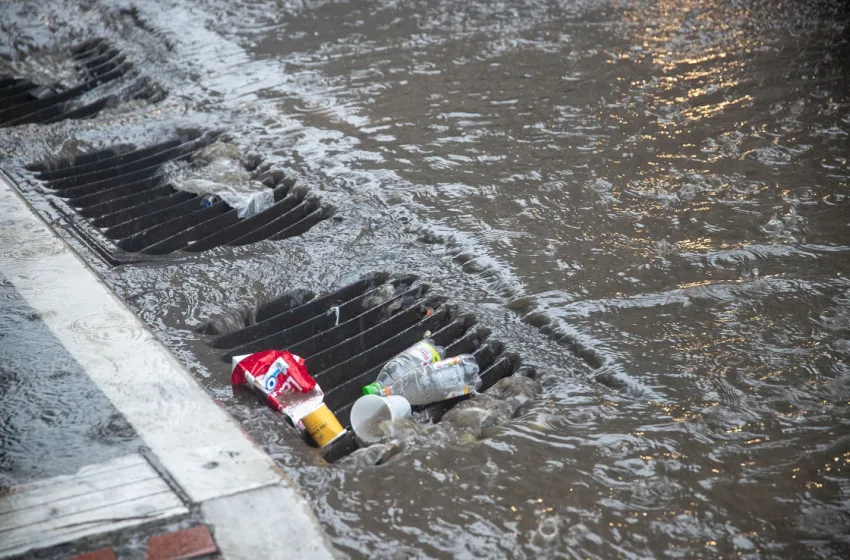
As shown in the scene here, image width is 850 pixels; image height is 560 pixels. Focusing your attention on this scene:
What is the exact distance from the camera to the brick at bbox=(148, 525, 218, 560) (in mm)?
2289

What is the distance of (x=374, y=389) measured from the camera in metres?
3.13

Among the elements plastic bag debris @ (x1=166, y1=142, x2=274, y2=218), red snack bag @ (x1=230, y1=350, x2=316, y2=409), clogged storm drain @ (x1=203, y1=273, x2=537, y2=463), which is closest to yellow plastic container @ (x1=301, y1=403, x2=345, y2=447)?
clogged storm drain @ (x1=203, y1=273, x2=537, y2=463)

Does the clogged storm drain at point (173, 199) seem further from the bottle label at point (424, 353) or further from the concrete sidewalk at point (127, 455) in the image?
the bottle label at point (424, 353)

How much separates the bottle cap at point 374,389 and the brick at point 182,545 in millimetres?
890

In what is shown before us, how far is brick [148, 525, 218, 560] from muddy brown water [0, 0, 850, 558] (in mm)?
330

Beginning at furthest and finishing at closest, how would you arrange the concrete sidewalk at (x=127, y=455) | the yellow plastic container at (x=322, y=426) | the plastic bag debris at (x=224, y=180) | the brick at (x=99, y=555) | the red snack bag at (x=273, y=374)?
the plastic bag debris at (x=224, y=180) → the red snack bag at (x=273, y=374) → the yellow plastic container at (x=322, y=426) → the concrete sidewalk at (x=127, y=455) → the brick at (x=99, y=555)

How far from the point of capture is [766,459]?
2.66 metres

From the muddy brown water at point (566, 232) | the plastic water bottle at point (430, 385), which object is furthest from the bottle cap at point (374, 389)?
the muddy brown water at point (566, 232)

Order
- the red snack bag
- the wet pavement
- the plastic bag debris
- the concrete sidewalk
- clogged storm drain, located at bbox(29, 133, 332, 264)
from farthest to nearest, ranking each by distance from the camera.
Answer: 1. the plastic bag debris
2. clogged storm drain, located at bbox(29, 133, 332, 264)
3. the red snack bag
4. the wet pavement
5. the concrete sidewalk

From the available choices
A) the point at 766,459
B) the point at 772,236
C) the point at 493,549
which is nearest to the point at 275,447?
the point at 493,549

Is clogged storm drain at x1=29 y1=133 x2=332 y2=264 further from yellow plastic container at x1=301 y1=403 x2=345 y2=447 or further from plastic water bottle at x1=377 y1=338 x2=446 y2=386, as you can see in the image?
yellow plastic container at x1=301 y1=403 x2=345 y2=447

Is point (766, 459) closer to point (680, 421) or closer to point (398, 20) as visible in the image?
point (680, 421)

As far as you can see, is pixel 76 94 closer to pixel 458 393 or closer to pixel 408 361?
pixel 408 361

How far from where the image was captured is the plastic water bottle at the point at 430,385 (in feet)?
10.4
